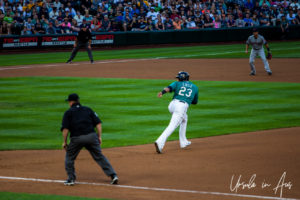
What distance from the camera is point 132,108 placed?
57.9 feet

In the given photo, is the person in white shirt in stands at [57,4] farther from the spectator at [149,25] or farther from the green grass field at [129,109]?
the green grass field at [129,109]

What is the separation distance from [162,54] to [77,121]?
28.5 meters

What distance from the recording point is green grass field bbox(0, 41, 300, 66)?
3466 centimetres

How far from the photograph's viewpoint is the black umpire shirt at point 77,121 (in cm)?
931

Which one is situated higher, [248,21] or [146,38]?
[248,21]

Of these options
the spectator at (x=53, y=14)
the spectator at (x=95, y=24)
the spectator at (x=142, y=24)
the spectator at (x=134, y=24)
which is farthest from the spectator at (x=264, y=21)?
the spectator at (x=53, y=14)

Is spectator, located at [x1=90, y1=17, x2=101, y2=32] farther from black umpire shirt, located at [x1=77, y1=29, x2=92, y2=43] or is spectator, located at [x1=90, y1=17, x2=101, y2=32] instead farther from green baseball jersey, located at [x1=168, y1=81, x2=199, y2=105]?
green baseball jersey, located at [x1=168, y1=81, x2=199, y2=105]

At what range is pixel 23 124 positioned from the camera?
1538 centimetres

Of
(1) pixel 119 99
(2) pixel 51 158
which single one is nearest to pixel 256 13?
(1) pixel 119 99

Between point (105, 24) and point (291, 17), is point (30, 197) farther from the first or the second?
point (291, 17)

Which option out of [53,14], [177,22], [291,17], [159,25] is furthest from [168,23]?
[291,17]

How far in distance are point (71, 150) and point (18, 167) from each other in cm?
191

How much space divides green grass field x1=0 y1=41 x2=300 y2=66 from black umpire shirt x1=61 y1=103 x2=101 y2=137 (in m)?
23.9

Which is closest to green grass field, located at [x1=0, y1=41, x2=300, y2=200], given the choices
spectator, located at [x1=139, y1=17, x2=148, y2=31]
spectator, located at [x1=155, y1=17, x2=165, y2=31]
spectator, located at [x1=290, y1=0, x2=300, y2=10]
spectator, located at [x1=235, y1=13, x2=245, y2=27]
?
spectator, located at [x1=139, y1=17, x2=148, y2=31]
